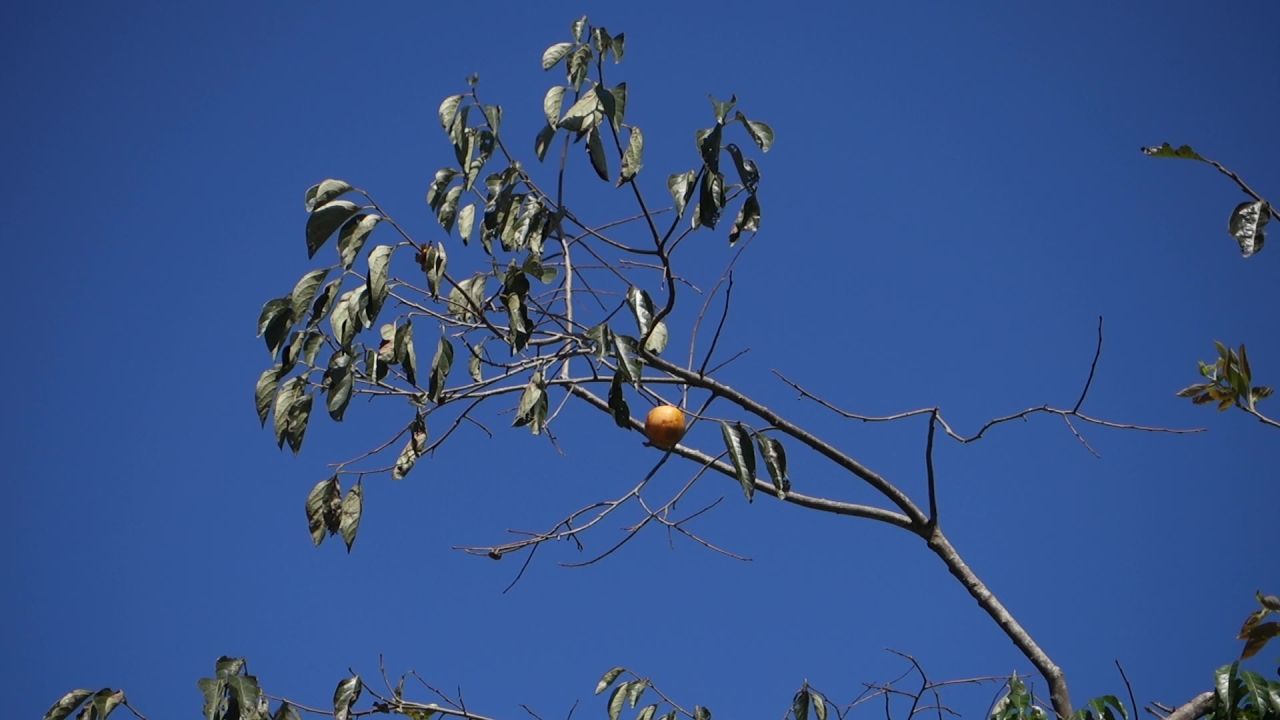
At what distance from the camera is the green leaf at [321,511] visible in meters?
2.49

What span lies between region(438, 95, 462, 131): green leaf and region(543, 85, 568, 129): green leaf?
0.27m

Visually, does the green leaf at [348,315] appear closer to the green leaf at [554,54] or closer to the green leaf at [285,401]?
the green leaf at [285,401]

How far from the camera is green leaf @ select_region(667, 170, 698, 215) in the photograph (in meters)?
2.35

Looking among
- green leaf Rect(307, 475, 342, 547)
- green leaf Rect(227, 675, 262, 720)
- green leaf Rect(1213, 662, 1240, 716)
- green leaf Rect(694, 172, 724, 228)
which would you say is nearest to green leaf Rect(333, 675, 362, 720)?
green leaf Rect(227, 675, 262, 720)

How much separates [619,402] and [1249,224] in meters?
1.14

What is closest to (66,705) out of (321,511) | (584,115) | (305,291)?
(321,511)

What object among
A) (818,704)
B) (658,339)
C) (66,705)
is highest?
(658,339)

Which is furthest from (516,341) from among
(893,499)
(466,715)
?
(466,715)

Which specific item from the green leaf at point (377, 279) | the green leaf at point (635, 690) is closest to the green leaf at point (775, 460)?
the green leaf at point (377, 279)

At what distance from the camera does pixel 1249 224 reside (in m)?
1.76

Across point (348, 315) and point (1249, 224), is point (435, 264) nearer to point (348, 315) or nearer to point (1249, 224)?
point (348, 315)

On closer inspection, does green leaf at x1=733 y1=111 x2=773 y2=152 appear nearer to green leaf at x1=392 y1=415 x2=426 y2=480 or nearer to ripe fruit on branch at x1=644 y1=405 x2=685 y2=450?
ripe fruit on branch at x1=644 y1=405 x2=685 y2=450

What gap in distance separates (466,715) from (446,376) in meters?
1.07

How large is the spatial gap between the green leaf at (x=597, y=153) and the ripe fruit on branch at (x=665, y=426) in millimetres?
498
